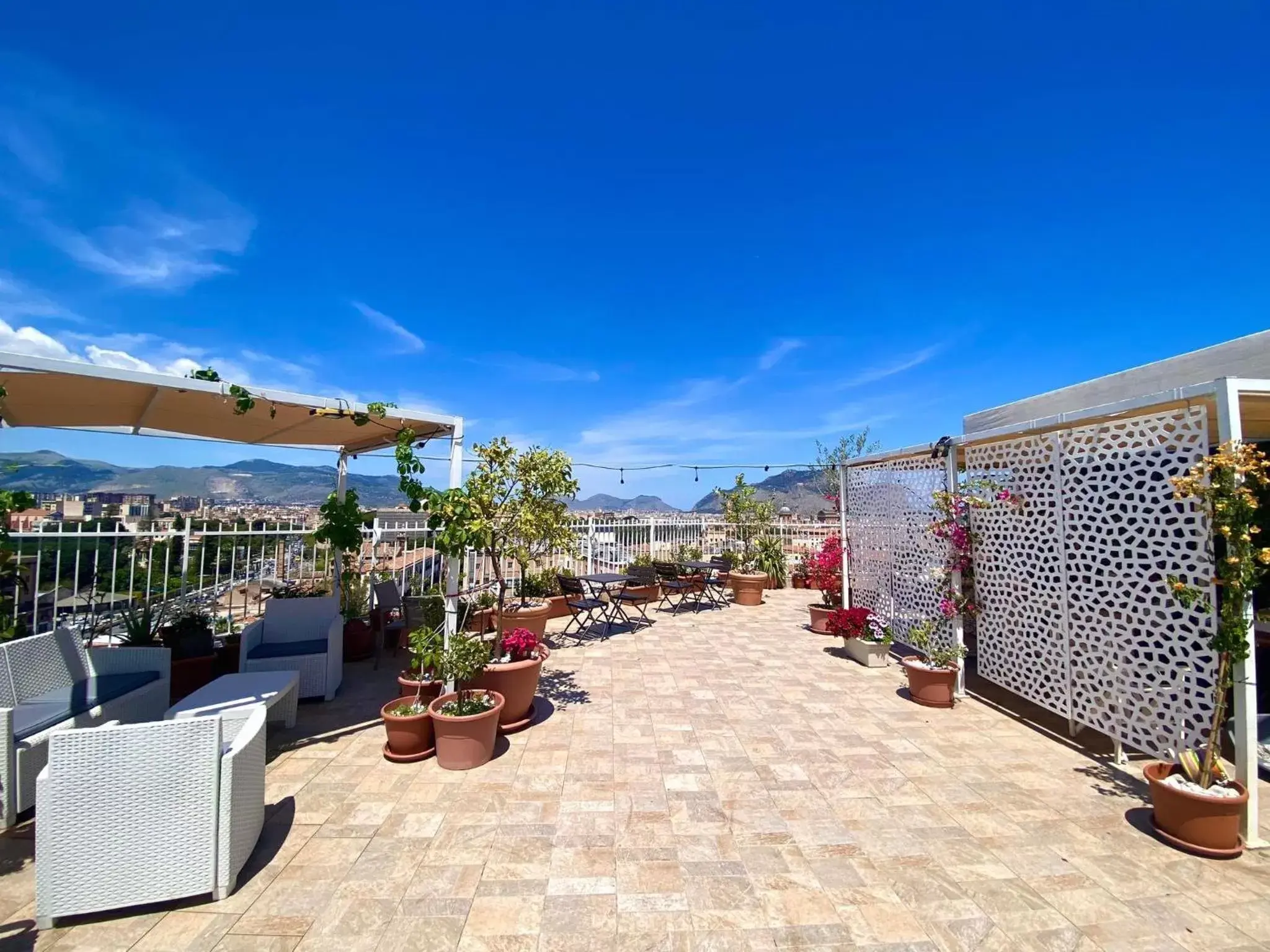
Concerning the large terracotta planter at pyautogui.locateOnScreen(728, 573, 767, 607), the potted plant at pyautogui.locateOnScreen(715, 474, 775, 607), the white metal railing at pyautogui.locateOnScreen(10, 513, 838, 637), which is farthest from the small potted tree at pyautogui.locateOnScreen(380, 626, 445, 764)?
the potted plant at pyautogui.locateOnScreen(715, 474, 775, 607)

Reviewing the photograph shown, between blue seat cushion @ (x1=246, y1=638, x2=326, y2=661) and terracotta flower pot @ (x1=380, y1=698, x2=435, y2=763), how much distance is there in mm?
1430

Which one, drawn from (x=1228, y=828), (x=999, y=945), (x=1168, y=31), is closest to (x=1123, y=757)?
(x=1228, y=828)

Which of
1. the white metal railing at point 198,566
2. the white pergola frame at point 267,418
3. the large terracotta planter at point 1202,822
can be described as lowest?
the large terracotta planter at point 1202,822

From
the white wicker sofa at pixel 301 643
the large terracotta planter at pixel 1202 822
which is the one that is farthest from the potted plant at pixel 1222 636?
the white wicker sofa at pixel 301 643

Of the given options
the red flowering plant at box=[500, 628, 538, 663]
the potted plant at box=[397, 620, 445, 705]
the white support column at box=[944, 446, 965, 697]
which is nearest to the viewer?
the potted plant at box=[397, 620, 445, 705]

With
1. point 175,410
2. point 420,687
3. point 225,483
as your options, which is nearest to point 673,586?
point 420,687

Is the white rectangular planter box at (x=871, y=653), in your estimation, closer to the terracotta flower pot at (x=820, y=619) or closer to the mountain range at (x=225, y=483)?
the terracotta flower pot at (x=820, y=619)

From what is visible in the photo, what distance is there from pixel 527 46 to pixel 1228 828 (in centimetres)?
858

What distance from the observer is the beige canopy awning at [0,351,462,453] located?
9.54 feet

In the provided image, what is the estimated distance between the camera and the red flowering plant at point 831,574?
759 centimetres

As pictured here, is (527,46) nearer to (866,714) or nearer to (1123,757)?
(866,714)

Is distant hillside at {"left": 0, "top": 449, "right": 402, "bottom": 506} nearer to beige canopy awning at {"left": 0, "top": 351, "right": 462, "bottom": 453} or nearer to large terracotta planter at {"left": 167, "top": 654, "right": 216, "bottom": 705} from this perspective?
beige canopy awning at {"left": 0, "top": 351, "right": 462, "bottom": 453}

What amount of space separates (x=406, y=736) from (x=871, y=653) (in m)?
4.77

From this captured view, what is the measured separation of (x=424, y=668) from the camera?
11.9 feet
